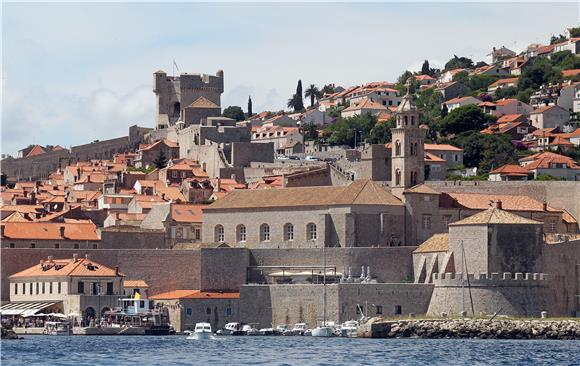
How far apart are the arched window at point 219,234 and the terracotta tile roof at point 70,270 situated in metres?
7.20

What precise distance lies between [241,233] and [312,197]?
4.33 metres

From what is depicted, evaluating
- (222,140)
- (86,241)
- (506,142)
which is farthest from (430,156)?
(86,241)

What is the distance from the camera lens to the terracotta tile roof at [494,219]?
8038 centimetres

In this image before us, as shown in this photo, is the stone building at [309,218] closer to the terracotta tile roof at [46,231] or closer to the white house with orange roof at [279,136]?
the terracotta tile roof at [46,231]

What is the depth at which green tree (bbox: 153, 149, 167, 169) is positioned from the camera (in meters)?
118

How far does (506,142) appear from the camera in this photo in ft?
378

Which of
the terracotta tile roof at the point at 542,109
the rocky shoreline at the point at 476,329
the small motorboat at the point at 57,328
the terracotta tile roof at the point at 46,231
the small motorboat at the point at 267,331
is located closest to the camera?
the rocky shoreline at the point at 476,329

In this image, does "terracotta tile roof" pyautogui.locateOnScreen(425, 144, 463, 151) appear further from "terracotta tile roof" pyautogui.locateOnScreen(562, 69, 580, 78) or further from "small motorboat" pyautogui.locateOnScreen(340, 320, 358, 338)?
"small motorboat" pyautogui.locateOnScreen(340, 320, 358, 338)

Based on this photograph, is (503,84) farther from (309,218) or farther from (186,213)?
(309,218)

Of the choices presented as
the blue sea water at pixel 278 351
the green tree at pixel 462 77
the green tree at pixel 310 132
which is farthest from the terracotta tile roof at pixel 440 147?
the green tree at pixel 462 77

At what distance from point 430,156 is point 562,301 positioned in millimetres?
28670

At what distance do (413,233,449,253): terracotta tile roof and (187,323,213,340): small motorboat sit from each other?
10.9 meters

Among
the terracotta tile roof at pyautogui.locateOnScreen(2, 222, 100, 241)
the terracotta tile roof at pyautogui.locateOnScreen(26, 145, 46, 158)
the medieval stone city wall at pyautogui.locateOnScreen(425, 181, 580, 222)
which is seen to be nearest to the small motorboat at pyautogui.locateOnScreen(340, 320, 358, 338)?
the medieval stone city wall at pyautogui.locateOnScreen(425, 181, 580, 222)

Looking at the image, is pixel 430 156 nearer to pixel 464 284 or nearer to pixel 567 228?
pixel 567 228
